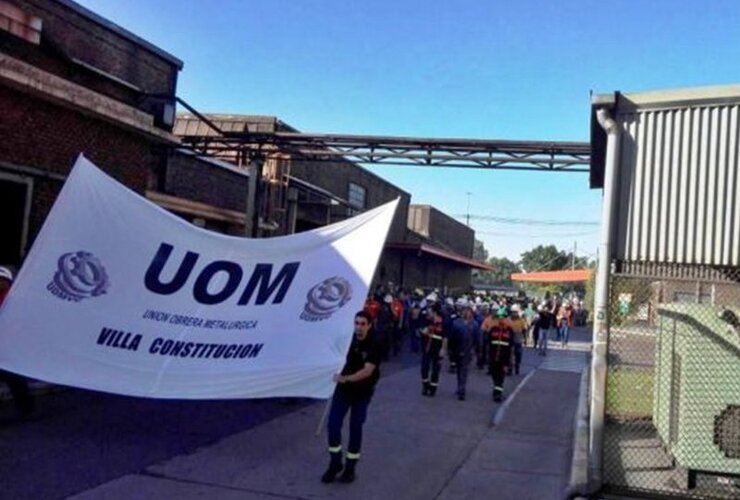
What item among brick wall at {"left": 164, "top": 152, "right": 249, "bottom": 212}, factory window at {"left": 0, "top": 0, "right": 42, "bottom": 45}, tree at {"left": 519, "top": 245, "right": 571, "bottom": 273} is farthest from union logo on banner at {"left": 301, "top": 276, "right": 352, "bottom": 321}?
tree at {"left": 519, "top": 245, "right": 571, "bottom": 273}

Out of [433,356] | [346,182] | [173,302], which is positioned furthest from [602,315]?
[346,182]

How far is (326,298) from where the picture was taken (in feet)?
29.4

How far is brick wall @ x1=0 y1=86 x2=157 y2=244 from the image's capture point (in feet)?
37.2

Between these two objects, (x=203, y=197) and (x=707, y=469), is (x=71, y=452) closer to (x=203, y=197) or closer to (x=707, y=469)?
(x=707, y=469)

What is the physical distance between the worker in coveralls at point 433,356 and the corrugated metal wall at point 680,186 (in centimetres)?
719

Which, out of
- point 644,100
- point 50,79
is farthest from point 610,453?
point 50,79

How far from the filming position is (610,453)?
9141mm

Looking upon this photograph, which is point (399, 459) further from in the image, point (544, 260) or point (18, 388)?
point (544, 260)

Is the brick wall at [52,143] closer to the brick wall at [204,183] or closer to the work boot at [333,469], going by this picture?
the brick wall at [204,183]

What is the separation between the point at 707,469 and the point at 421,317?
47.4 feet

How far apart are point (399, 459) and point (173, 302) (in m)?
3.13

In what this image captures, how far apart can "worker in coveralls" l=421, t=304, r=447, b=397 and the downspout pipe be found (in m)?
7.17

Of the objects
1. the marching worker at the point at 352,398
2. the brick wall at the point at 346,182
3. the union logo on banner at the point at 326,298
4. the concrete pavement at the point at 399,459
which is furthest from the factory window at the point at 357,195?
the marching worker at the point at 352,398

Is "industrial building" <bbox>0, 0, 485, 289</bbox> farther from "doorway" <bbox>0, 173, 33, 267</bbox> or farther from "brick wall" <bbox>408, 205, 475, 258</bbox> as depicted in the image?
"brick wall" <bbox>408, 205, 475, 258</bbox>
